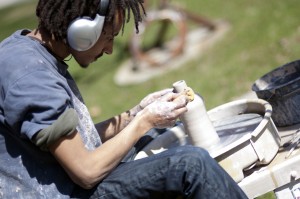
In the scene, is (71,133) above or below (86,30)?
below

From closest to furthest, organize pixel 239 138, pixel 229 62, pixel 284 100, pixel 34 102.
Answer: pixel 34 102 → pixel 239 138 → pixel 284 100 → pixel 229 62

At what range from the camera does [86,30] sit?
7.58ft

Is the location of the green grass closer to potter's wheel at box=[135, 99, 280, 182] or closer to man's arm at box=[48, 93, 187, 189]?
potter's wheel at box=[135, 99, 280, 182]

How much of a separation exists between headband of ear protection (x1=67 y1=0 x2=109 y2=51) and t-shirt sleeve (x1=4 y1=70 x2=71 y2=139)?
20cm

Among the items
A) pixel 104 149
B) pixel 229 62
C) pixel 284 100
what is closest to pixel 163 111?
pixel 104 149

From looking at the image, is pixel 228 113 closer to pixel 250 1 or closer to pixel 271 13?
pixel 271 13

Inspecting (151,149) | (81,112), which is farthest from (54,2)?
(151,149)

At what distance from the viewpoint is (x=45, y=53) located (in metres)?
2.39

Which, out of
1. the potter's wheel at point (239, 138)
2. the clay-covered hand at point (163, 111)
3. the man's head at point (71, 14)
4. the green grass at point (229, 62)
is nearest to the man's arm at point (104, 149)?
the clay-covered hand at point (163, 111)

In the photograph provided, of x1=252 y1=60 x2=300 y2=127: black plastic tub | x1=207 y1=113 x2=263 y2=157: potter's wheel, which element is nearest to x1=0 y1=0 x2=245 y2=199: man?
x1=207 y1=113 x2=263 y2=157: potter's wheel

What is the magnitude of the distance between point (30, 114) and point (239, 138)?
908 millimetres

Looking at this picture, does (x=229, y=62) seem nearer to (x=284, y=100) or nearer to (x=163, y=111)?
(x=284, y=100)

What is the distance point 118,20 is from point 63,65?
29 centimetres

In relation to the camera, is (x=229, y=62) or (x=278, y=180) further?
(x=229, y=62)
